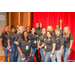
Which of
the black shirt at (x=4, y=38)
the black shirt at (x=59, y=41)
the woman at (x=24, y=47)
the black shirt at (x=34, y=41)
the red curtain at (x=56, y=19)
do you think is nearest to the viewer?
the woman at (x=24, y=47)

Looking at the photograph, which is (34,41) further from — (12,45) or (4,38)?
(4,38)

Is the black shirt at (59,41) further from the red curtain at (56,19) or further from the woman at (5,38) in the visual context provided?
the woman at (5,38)

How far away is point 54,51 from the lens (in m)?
2.76

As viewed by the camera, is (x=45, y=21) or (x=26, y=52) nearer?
(x=26, y=52)

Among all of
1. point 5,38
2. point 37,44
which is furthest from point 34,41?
point 5,38

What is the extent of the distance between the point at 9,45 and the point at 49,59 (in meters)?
1.29

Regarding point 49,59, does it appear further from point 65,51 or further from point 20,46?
point 20,46

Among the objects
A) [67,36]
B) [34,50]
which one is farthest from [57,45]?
[34,50]

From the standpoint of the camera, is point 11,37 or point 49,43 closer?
point 49,43

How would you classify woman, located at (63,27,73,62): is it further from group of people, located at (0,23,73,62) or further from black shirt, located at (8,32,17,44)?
black shirt, located at (8,32,17,44)

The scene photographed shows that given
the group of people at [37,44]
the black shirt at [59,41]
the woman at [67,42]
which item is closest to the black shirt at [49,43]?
the group of people at [37,44]

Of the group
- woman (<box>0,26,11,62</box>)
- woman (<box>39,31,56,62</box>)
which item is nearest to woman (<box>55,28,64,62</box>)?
woman (<box>39,31,56,62</box>)

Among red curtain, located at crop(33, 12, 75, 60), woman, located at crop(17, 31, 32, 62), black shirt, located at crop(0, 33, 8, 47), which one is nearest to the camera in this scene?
woman, located at crop(17, 31, 32, 62)

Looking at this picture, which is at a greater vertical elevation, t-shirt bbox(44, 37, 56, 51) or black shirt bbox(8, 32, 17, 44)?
black shirt bbox(8, 32, 17, 44)
